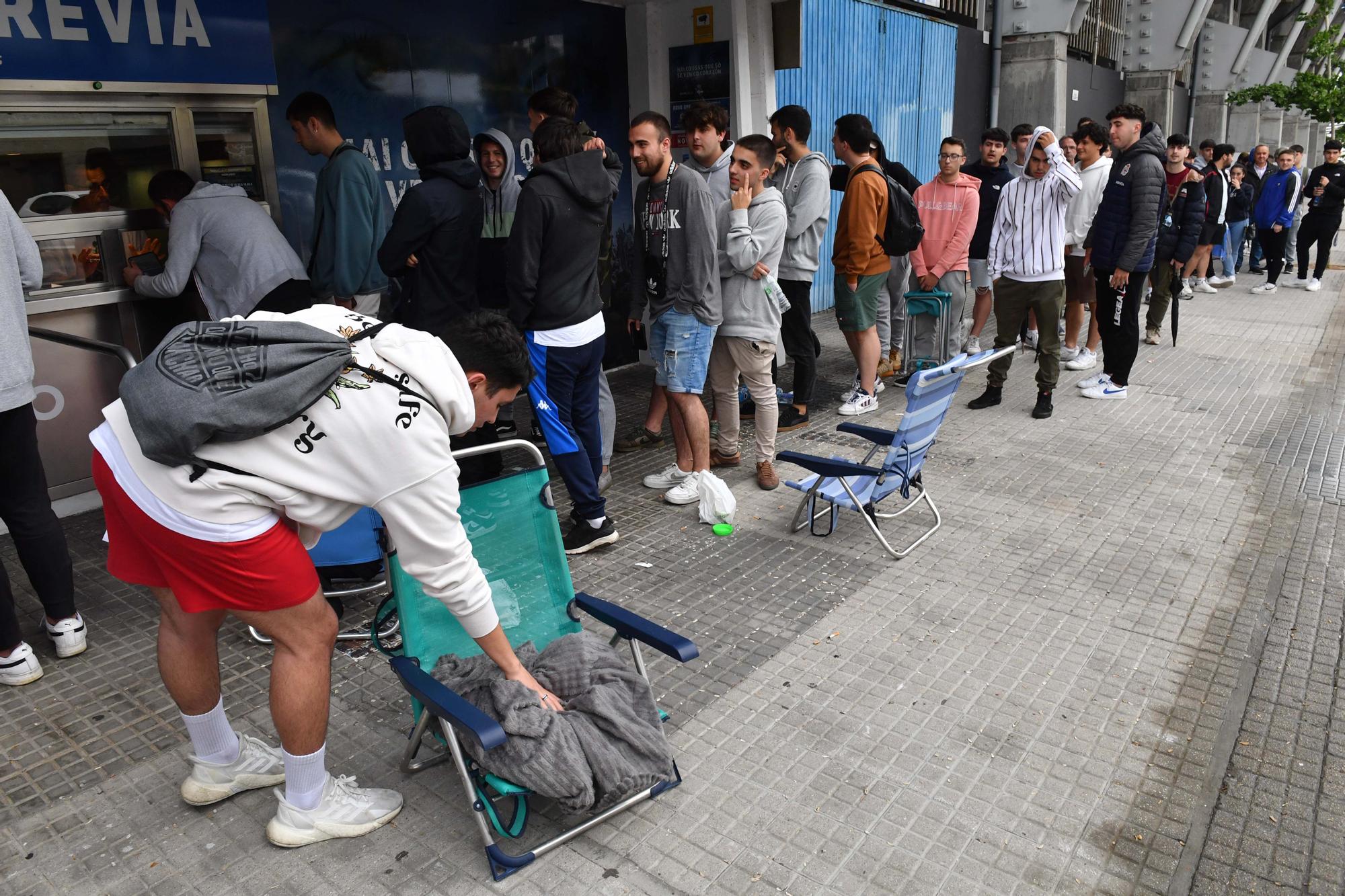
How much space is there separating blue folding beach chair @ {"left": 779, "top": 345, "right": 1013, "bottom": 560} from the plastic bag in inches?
13.0

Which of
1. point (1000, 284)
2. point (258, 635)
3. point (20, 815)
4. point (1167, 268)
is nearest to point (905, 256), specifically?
point (1000, 284)

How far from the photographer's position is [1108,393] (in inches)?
311

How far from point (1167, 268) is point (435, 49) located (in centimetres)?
642

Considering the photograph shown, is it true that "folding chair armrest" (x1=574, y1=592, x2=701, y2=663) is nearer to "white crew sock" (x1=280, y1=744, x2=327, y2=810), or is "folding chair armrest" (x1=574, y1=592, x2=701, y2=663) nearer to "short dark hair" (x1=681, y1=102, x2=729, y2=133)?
"white crew sock" (x1=280, y1=744, x2=327, y2=810)

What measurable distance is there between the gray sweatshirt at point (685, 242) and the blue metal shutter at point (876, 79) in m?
4.45

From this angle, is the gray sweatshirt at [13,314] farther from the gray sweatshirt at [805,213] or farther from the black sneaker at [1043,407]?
the black sneaker at [1043,407]

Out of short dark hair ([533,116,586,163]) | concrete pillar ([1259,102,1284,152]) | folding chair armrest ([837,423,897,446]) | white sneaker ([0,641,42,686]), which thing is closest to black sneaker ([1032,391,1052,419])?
folding chair armrest ([837,423,897,446])

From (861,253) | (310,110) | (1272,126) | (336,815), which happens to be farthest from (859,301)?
(1272,126)

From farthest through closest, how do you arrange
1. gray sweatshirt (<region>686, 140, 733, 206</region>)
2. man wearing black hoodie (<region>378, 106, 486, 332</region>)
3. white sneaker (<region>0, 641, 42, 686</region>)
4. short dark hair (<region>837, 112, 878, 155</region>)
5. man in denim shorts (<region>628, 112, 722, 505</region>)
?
1. short dark hair (<region>837, 112, 878, 155</region>)
2. gray sweatshirt (<region>686, 140, 733, 206</region>)
3. man in denim shorts (<region>628, 112, 722, 505</region>)
4. man wearing black hoodie (<region>378, 106, 486, 332</region>)
5. white sneaker (<region>0, 641, 42, 686</region>)

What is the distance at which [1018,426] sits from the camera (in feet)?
23.5

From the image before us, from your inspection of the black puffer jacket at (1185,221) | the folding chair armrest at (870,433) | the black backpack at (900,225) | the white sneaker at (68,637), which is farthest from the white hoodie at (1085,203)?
the white sneaker at (68,637)

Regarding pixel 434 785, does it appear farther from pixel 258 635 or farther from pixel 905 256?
pixel 905 256

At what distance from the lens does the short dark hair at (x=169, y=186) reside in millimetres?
5230

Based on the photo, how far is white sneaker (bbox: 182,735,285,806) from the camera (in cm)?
301
